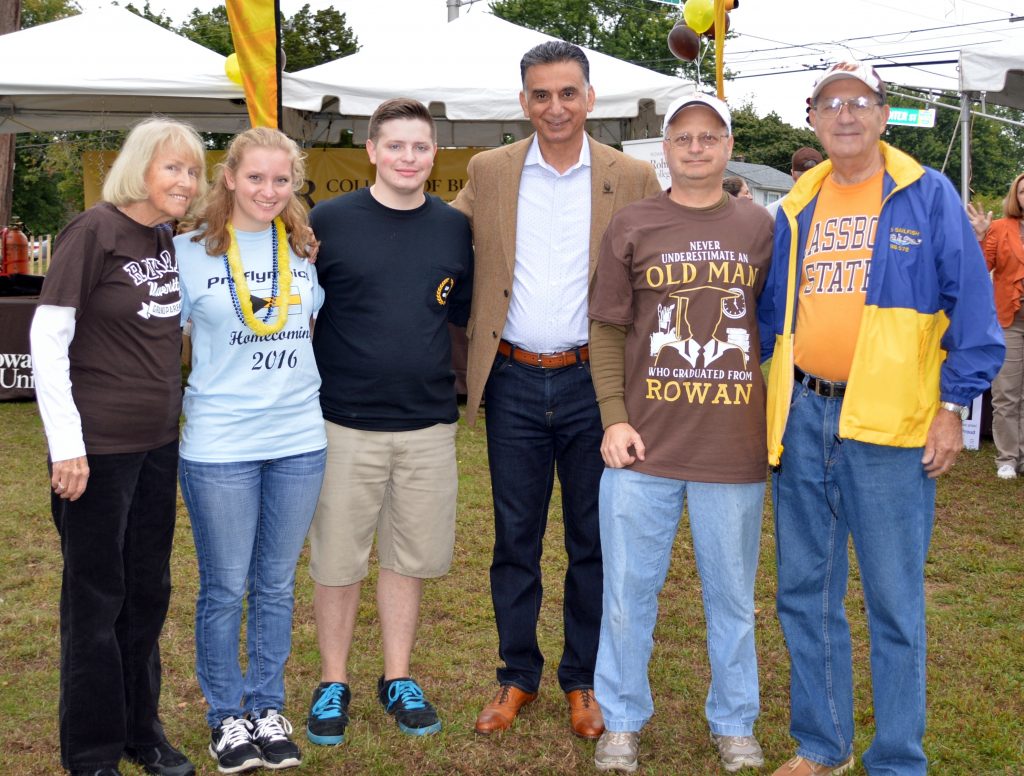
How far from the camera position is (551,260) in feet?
11.1

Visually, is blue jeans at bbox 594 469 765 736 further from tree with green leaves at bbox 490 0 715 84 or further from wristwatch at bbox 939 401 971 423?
tree with green leaves at bbox 490 0 715 84

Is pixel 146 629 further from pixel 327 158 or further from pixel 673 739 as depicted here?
pixel 327 158

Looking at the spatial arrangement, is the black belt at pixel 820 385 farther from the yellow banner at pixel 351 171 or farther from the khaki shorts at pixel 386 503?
the yellow banner at pixel 351 171

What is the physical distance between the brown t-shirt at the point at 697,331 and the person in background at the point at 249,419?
39.5 inches

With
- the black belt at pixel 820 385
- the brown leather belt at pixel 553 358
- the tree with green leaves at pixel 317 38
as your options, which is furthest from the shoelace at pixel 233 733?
the tree with green leaves at pixel 317 38

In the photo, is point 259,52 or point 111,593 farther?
point 259,52

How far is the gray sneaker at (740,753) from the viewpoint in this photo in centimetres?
319

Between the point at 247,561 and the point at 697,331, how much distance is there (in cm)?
154

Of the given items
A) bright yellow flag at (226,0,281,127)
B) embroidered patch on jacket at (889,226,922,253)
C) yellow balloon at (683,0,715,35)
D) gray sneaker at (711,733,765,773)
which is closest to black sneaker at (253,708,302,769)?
gray sneaker at (711,733,765,773)

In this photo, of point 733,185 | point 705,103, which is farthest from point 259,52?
point 705,103

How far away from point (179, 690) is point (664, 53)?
→ 170 feet

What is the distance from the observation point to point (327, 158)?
39.0ft

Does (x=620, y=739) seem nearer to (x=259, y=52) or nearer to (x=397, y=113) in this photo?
(x=397, y=113)

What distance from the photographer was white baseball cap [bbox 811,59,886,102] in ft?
9.11
